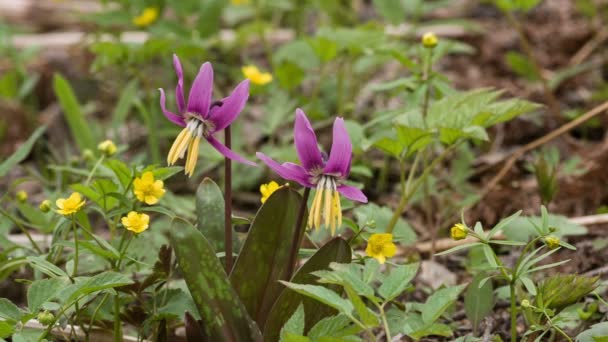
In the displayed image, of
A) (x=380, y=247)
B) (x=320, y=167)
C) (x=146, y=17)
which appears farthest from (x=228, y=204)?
(x=146, y=17)

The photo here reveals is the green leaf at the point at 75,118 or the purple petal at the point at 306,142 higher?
the purple petal at the point at 306,142

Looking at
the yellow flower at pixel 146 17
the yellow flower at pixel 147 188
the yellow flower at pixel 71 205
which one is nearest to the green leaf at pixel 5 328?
the yellow flower at pixel 71 205

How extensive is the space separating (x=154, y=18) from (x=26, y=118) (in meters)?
1.05

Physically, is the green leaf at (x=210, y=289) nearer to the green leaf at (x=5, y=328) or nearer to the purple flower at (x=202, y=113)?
the purple flower at (x=202, y=113)

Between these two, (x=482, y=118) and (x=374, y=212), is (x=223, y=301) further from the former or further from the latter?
(x=482, y=118)

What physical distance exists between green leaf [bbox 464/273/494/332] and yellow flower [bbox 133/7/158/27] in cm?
228

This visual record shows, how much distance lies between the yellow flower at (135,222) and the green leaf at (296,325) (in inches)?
18.9

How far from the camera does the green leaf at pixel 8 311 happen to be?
176 cm

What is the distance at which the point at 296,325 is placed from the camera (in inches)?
65.0

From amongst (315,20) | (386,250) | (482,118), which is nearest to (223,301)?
(386,250)

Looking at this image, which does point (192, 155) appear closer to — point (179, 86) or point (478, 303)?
point (179, 86)

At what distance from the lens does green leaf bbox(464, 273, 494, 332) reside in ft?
7.00

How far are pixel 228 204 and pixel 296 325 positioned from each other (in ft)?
1.15

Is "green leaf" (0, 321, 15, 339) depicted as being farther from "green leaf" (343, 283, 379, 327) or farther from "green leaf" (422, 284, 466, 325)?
"green leaf" (422, 284, 466, 325)
